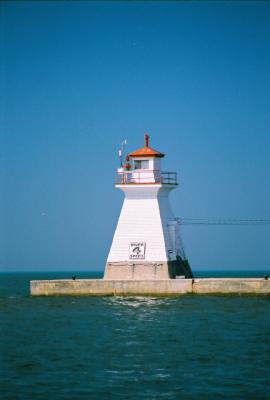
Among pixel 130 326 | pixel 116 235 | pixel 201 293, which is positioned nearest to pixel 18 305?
pixel 116 235

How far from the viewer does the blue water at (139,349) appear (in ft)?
63.6

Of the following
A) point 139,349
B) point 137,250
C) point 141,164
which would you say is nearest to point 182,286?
point 137,250

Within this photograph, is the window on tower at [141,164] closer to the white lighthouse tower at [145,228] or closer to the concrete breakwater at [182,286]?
the white lighthouse tower at [145,228]

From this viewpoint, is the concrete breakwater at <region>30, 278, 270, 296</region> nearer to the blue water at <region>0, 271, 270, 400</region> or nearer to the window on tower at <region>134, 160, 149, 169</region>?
the blue water at <region>0, 271, 270, 400</region>

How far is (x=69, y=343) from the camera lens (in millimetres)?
26406

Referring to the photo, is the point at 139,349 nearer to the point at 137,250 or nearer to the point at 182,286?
the point at 182,286

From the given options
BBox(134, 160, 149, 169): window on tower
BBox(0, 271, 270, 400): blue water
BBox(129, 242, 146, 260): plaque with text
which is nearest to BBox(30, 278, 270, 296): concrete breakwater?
BBox(0, 271, 270, 400): blue water

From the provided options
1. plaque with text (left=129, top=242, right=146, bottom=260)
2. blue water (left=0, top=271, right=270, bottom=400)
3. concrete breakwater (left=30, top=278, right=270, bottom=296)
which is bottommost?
blue water (left=0, top=271, right=270, bottom=400)

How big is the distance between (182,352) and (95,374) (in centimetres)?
399

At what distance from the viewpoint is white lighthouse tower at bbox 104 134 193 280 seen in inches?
1570

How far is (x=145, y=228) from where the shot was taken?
40.2 meters

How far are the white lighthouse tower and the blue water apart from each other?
1.78 metres

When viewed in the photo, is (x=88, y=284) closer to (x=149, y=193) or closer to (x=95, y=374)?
(x=149, y=193)

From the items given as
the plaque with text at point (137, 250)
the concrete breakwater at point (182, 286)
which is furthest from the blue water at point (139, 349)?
the plaque with text at point (137, 250)
